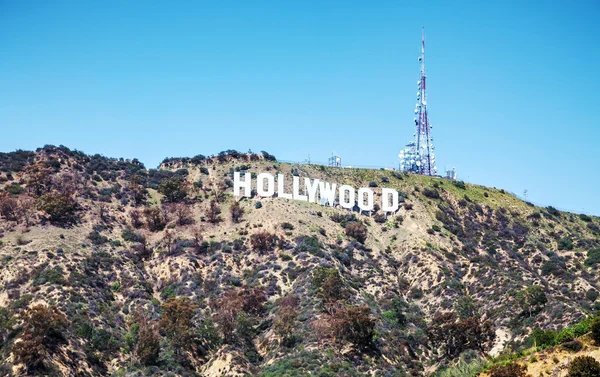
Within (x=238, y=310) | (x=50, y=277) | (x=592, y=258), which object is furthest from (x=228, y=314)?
(x=592, y=258)

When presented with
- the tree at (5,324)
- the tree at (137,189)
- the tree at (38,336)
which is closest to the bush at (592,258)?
the tree at (137,189)

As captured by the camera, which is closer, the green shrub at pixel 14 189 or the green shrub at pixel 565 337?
the green shrub at pixel 565 337

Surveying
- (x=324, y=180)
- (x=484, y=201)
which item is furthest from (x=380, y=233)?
(x=484, y=201)

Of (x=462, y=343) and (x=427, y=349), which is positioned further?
(x=427, y=349)

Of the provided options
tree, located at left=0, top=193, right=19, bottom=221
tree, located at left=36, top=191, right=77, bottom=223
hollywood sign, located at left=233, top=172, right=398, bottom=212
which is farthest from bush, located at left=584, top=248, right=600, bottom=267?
tree, located at left=0, top=193, right=19, bottom=221

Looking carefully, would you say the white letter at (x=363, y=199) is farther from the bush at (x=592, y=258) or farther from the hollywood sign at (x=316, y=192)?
the bush at (x=592, y=258)

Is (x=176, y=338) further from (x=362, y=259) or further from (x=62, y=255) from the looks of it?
(x=362, y=259)
